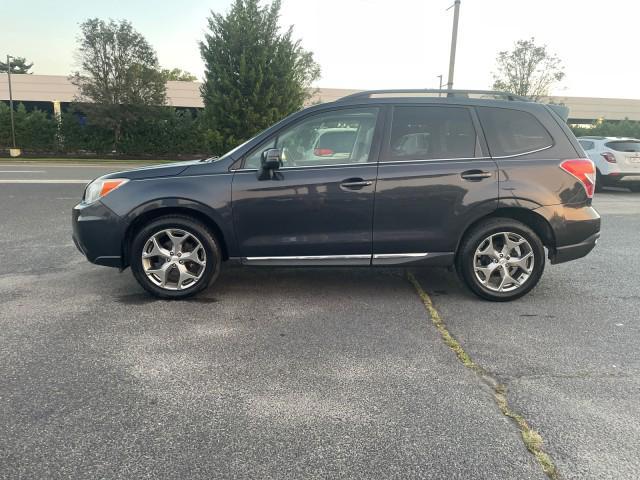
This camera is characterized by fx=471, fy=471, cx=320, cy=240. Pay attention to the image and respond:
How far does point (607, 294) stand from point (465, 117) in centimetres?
231

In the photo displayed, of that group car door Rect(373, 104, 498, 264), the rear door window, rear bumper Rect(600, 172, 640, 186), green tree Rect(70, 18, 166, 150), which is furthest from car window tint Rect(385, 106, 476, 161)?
green tree Rect(70, 18, 166, 150)

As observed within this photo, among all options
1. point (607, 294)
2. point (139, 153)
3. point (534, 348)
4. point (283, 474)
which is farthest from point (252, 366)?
point (139, 153)

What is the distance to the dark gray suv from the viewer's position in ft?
14.1

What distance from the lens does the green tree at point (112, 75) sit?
27344 millimetres

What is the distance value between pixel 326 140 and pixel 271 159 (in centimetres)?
65

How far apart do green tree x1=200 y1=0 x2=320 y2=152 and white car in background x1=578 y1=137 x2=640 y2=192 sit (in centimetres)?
1403

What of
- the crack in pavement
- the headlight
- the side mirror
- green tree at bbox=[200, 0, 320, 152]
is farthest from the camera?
green tree at bbox=[200, 0, 320, 152]

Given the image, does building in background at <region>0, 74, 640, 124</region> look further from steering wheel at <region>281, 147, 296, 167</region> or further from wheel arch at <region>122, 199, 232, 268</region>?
wheel arch at <region>122, 199, 232, 268</region>

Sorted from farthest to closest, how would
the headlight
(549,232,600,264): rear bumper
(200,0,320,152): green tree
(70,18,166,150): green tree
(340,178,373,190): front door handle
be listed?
(70,18,166,150): green tree < (200,0,320,152): green tree < (549,232,600,264): rear bumper < the headlight < (340,178,373,190): front door handle

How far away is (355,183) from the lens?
14.0 ft

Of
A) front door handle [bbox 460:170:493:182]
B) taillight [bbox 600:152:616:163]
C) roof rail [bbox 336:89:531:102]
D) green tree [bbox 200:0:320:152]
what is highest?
green tree [bbox 200:0:320:152]

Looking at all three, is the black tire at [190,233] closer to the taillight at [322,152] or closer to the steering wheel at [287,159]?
the steering wheel at [287,159]

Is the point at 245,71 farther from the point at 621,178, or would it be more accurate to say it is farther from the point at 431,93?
the point at 431,93

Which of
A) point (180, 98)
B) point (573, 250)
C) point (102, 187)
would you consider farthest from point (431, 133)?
point (180, 98)
